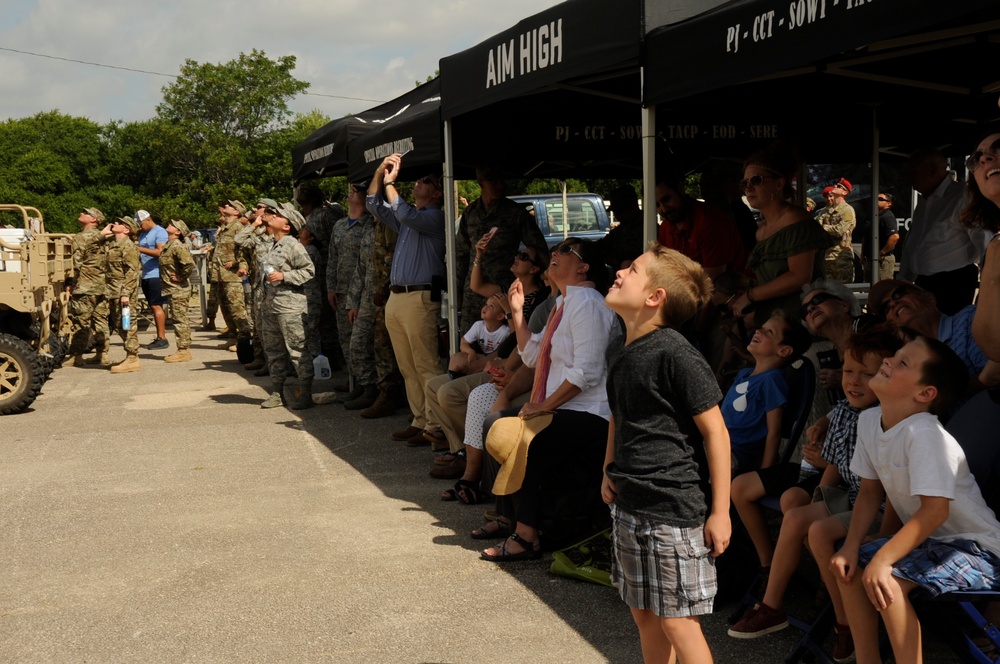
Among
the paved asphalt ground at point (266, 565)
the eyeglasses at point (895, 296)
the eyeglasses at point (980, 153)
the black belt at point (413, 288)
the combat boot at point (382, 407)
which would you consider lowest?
the paved asphalt ground at point (266, 565)

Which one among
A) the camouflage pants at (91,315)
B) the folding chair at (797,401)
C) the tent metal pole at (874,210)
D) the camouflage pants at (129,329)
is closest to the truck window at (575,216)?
the camouflage pants at (129,329)

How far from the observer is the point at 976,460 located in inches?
135

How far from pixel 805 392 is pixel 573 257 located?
1428 mm

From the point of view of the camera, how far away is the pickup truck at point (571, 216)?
57.7 ft

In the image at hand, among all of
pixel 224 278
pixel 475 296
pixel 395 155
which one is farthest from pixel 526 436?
pixel 224 278

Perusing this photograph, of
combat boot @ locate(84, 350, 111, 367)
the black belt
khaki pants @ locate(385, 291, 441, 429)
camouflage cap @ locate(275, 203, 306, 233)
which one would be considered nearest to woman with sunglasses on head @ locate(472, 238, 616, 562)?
khaki pants @ locate(385, 291, 441, 429)

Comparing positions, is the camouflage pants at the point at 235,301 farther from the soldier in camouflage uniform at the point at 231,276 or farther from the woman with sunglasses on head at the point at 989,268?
the woman with sunglasses on head at the point at 989,268

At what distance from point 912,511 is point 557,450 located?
222cm

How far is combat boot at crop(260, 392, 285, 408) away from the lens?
10.5 metres

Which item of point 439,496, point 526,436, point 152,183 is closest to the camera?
point 526,436

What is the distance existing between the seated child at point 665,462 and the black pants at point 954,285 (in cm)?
384

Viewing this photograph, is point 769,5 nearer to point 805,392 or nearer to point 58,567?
point 805,392

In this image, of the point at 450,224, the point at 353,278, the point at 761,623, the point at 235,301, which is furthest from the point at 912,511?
the point at 235,301

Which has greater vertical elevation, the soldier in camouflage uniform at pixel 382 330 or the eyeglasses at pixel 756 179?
the eyeglasses at pixel 756 179
